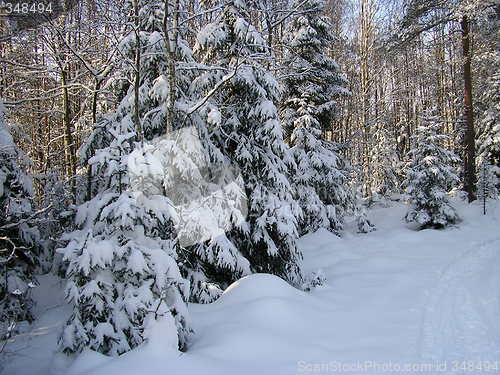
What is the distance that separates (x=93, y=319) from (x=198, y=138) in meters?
3.76

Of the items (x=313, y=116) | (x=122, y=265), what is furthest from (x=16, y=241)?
(x=313, y=116)

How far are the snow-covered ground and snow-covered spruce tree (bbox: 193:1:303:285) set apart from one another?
1335mm

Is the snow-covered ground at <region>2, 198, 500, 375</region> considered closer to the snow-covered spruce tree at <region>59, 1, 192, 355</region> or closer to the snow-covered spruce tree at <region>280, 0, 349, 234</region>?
the snow-covered spruce tree at <region>59, 1, 192, 355</region>

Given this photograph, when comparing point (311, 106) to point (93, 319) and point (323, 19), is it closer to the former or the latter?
point (323, 19)

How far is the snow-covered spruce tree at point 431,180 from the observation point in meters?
12.6

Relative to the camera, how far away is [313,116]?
520 inches

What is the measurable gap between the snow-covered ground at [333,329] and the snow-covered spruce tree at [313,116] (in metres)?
3.94

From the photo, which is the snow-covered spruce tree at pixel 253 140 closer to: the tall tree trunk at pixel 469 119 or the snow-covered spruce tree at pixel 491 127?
the tall tree trunk at pixel 469 119

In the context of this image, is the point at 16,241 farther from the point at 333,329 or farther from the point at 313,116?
the point at 313,116

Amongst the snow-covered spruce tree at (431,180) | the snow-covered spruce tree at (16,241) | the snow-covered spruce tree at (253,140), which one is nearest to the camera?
the snow-covered spruce tree at (16,241)

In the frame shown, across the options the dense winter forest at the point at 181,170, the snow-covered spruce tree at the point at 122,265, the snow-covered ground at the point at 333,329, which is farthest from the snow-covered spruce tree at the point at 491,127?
the snow-covered spruce tree at the point at 122,265

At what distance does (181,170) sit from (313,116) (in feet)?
26.3

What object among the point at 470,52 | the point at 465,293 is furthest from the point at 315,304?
the point at 470,52

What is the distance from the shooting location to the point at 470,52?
14852 millimetres
